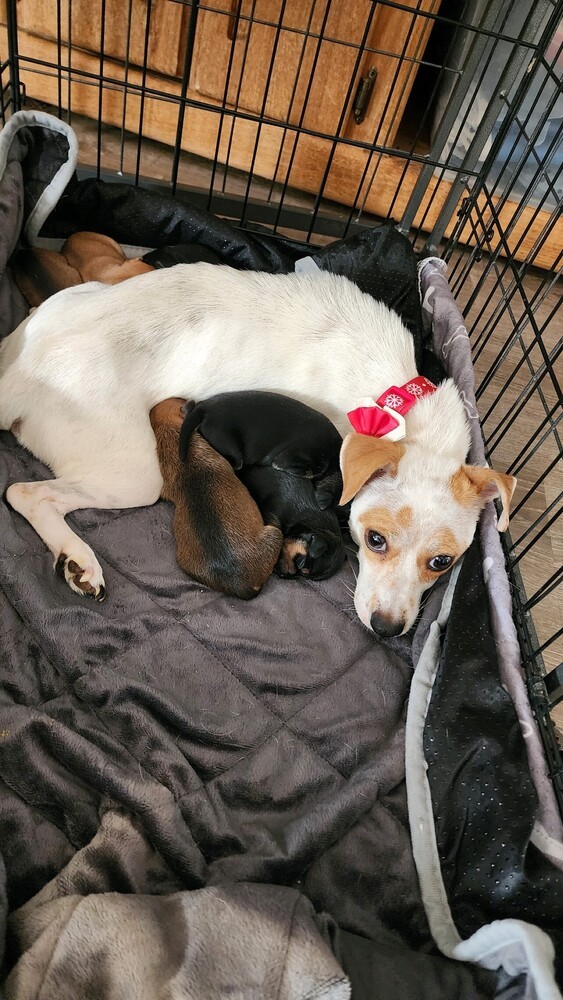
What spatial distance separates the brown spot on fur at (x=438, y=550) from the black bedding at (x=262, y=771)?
10 cm

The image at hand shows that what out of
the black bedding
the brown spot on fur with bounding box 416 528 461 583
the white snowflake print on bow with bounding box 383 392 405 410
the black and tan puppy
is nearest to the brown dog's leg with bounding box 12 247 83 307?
the black bedding

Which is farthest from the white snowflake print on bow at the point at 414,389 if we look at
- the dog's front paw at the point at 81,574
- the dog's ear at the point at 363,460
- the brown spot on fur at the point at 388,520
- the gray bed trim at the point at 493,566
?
the dog's front paw at the point at 81,574

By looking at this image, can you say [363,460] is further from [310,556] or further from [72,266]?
[72,266]

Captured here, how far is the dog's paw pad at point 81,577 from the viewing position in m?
1.97

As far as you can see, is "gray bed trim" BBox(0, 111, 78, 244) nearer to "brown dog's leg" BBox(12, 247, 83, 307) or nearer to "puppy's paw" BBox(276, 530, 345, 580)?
"brown dog's leg" BBox(12, 247, 83, 307)

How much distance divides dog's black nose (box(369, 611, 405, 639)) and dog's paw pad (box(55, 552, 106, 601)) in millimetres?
785

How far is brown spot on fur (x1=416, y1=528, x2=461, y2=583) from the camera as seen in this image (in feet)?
6.50

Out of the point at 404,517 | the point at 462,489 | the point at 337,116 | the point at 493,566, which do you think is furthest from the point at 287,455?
the point at 337,116

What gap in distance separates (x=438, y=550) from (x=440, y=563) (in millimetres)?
64

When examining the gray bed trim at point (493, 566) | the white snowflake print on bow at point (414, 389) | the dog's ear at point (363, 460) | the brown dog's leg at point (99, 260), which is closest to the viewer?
the gray bed trim at point (493, 566)

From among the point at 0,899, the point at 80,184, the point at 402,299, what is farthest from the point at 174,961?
the point at 80,184

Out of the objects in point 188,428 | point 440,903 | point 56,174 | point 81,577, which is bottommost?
point 81,577

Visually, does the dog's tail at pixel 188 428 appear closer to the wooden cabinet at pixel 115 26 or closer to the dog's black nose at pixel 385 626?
the dog's black nose at pixel 385 626

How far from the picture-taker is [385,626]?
194cm
